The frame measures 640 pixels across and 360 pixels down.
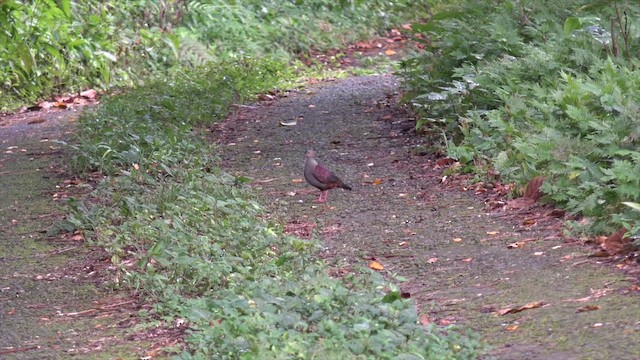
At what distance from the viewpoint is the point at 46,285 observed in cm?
607

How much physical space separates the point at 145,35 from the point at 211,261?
9518 mm

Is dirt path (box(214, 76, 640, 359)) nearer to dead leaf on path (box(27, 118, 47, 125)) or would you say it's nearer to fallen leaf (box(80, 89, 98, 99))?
dead leaf on path (box(27, 118, 47, 125))

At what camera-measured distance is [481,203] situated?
714 cm

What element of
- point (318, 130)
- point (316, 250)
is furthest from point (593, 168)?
point (318, 130)

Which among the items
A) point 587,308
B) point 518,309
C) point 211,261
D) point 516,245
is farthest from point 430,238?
point 587,308

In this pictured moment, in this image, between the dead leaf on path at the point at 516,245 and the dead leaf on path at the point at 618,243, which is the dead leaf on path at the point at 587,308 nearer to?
the dead leaf on path at the point at 618,243

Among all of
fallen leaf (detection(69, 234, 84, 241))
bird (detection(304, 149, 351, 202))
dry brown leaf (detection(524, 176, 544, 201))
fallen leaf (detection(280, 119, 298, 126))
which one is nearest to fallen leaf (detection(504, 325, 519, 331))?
dry brown leaf (detection(524, 176, 544, 201))

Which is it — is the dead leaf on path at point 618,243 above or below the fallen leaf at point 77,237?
above

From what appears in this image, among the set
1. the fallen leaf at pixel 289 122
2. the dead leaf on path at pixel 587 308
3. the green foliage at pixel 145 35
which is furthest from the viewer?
the green foliage at pixel 145 35

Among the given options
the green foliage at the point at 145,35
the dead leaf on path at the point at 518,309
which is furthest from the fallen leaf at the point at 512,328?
the green foliage at the point at 145,35

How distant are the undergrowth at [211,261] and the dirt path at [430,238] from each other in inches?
10.1

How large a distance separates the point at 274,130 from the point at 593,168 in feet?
14.3

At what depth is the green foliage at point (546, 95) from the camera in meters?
6.39

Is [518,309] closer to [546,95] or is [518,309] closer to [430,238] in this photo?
[430,238]
